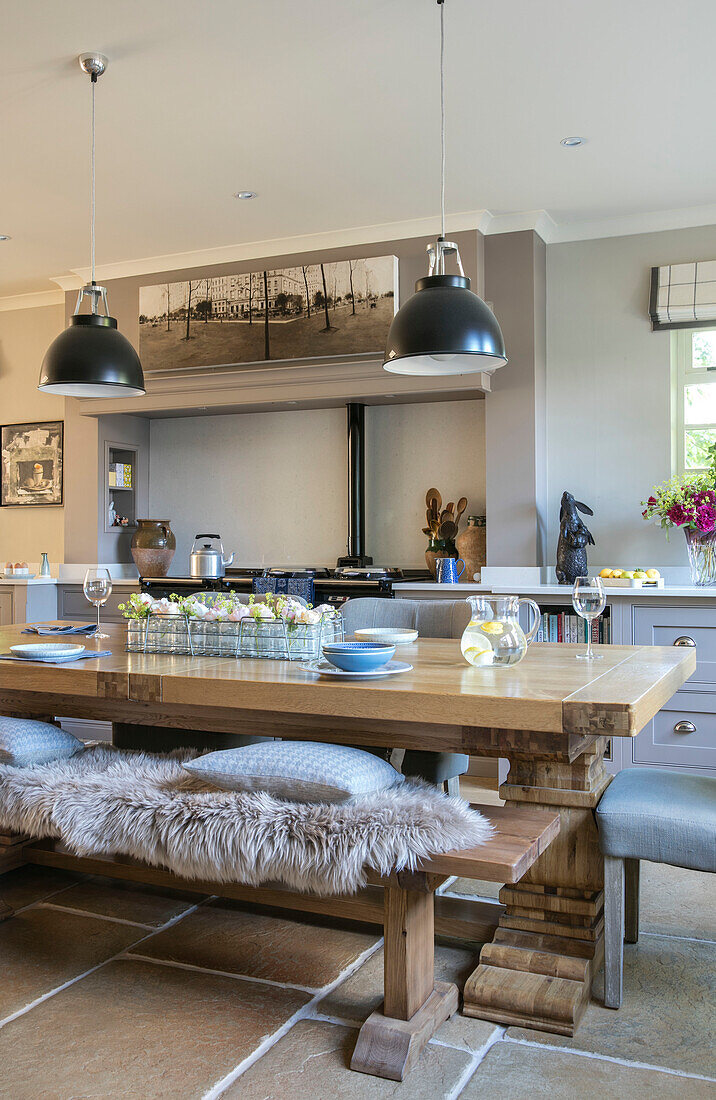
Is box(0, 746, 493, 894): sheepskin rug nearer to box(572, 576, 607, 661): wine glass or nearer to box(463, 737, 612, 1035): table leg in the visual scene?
box(463, 737, 612, 1035): table leg

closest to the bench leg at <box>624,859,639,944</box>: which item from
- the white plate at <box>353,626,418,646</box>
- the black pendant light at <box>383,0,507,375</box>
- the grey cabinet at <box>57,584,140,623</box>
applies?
the white plate at <box>353,626,418,646</box>

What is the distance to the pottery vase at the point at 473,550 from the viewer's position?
4746 millimetres

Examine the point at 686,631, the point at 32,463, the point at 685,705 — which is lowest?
the point at 685,705

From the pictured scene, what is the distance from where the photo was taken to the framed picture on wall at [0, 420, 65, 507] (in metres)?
5.87

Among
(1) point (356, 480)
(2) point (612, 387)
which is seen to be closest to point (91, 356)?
(1) point (356, 480)

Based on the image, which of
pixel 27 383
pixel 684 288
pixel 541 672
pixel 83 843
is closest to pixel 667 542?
pixel 684 288

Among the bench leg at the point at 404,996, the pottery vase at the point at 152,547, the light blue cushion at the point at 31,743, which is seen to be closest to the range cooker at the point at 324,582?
the pottery vase at the point at 152,547

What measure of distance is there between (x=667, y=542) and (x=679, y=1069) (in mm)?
3062

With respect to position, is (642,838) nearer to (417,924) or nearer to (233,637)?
(417,924)

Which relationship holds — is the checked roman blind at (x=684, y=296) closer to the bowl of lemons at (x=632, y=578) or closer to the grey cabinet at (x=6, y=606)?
the bowl of lemons at (x=632, y=578)

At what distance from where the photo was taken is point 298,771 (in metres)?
1.88

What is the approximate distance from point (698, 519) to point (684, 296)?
1129mm

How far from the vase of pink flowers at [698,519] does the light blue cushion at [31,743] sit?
2.92m

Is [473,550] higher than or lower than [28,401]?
lower
